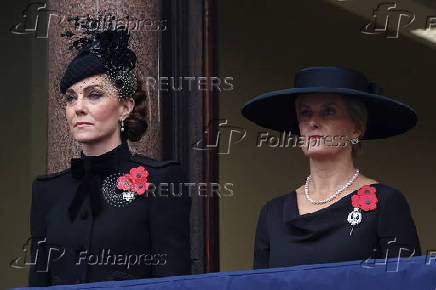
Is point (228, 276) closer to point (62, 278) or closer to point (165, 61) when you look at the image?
point (62, 278)

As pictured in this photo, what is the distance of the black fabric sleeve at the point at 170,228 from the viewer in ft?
14.5

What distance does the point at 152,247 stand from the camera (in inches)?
176

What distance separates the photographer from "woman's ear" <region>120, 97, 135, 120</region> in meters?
4.67

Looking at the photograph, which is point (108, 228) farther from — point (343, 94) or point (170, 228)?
point (343, 94)

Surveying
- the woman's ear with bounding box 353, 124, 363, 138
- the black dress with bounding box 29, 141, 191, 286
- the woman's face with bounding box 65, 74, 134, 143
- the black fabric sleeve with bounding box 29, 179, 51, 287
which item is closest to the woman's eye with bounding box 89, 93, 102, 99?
the woman's face with bounding box 65, 74, 134, 143

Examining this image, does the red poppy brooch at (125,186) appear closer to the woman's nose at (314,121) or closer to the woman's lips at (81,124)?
the woman's lips at (81,124)

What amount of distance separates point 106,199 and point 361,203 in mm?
1182

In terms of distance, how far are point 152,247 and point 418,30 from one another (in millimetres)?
4474

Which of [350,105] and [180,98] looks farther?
[180,98]

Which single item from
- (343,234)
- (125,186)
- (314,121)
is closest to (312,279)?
(343,234)

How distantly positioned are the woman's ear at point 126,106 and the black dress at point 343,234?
0.88 metres

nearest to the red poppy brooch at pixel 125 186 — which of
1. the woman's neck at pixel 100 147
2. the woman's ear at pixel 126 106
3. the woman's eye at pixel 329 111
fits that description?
the woman's neck at pixel 100 147

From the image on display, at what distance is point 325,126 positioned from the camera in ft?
14.9

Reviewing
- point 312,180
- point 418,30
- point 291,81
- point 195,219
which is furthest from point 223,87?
point 312,180
